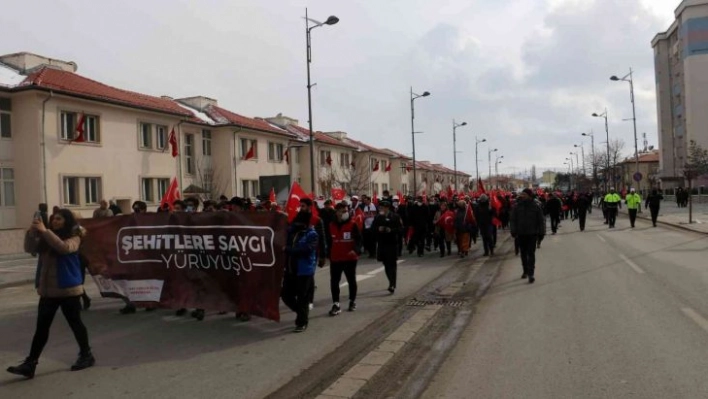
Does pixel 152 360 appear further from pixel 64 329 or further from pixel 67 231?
pixel 64 329

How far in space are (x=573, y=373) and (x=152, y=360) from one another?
4.44 metres

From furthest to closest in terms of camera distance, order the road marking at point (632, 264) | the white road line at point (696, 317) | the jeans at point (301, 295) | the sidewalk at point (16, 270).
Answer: the sidewalk at point (16, 270)
the road marking at point (632, 264)
the jeans at point (301, 295)
the white road line at point (696, 317)

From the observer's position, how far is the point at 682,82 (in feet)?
243

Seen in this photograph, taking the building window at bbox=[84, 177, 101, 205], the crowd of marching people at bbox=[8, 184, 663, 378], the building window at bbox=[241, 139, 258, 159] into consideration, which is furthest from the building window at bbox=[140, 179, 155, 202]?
the crowd of marching people at bbox=[8, 184, 663, 378]

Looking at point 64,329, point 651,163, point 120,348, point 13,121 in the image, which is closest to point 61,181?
point 13,121

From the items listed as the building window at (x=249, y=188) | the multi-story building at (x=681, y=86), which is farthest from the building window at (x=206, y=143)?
the multi-story building at (x=681, y=86)

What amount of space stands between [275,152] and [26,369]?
40217 millimetres

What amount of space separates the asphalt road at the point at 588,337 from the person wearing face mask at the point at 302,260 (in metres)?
2.15

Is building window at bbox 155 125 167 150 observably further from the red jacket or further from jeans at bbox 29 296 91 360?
jeans at bbox 29 296 91 360

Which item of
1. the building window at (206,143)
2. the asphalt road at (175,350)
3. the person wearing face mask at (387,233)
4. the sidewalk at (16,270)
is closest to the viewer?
the asphalt road at (175,350)

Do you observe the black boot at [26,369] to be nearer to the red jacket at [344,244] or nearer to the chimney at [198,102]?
the red jacket at [344,244]

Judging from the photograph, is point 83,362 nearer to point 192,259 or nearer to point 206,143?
point 192,259

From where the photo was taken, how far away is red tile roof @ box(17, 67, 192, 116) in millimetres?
26312

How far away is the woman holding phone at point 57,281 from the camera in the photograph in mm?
5910
